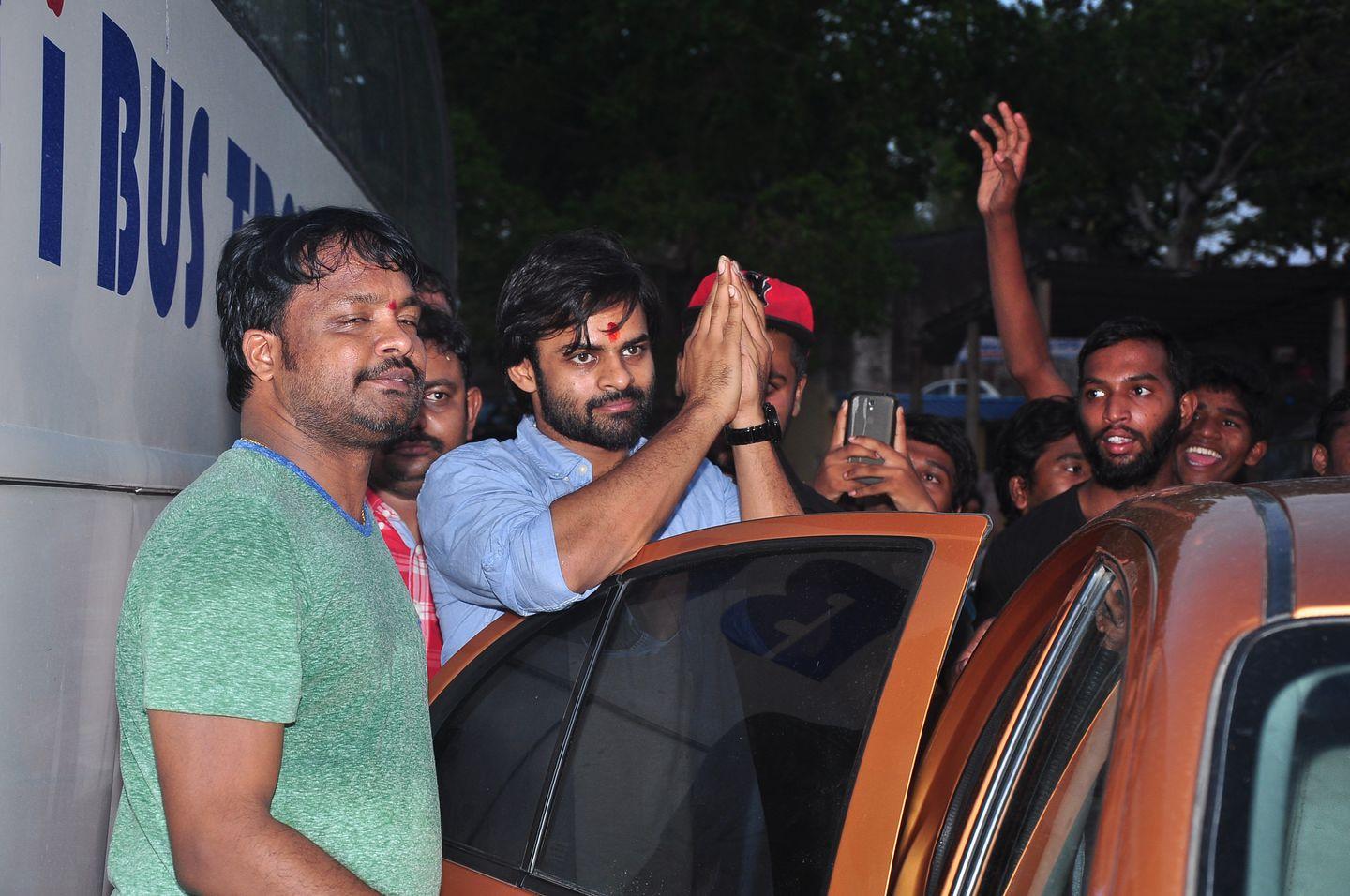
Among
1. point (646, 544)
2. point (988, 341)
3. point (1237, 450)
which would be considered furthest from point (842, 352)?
point (646, 544)

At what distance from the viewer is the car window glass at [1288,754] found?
1.12 meters

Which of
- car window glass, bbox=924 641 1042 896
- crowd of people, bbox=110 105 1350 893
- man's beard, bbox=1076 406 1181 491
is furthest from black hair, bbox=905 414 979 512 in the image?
car window glass, bbox=924 641 1042 896

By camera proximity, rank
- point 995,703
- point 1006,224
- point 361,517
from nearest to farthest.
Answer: point 995,703 → point 361,517 → point 1006,224

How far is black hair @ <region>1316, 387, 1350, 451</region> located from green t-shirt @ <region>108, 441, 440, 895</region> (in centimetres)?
307

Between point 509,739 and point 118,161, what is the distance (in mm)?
1303

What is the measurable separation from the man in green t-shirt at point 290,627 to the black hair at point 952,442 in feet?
8.80

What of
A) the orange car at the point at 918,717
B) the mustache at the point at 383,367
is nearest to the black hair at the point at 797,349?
the orange car at the point at 918,717

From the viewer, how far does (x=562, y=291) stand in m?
2.51

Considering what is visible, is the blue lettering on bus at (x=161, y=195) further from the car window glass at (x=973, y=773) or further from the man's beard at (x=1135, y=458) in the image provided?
the man's beard at (x=1135, y=458)

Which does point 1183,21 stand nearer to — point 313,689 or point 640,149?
point 640,149

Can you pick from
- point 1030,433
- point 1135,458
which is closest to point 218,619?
point 1135,458

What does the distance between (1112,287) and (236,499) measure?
10885 mm

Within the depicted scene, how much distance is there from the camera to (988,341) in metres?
28.9

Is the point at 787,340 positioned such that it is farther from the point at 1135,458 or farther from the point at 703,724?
the point at 703,724
